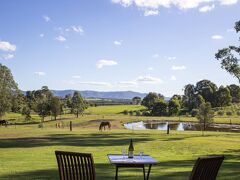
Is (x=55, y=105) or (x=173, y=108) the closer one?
(x=55, y=105)

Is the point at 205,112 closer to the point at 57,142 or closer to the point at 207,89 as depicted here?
the point at 57,142

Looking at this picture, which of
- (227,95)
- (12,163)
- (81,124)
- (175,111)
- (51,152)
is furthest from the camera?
(227,95)

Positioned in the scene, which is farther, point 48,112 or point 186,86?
point 186,86

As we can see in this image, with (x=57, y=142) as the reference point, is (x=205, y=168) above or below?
above

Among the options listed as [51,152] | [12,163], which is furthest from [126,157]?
[51,152]

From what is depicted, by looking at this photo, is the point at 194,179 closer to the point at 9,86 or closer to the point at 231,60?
the point at 231,60

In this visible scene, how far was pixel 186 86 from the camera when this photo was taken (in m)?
171

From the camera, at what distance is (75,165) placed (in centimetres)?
861

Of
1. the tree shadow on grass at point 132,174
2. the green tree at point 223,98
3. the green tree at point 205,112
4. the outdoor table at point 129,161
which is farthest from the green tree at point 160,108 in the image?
the outdoor table at point 129,161

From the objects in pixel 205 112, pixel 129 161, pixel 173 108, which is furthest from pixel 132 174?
pixel 173 108

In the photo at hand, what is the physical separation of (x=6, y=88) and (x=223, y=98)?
71.2m

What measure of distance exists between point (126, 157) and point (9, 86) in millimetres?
77228

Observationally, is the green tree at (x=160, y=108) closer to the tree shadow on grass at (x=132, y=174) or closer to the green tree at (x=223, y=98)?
the green tree at (x=223, y=98)

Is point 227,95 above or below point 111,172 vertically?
above
